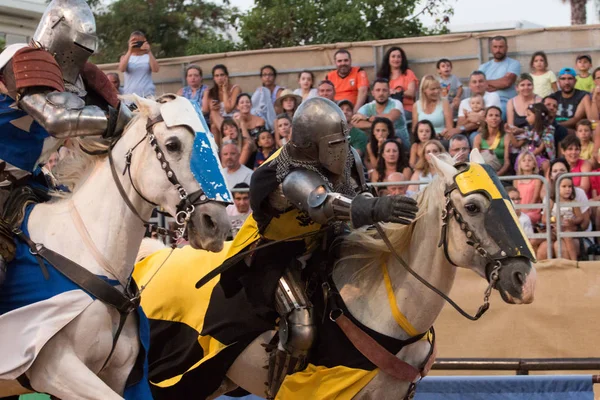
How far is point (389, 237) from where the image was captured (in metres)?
5.36

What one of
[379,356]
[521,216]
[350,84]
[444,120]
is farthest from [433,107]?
[379,356]

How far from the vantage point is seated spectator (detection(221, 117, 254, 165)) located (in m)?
10.9

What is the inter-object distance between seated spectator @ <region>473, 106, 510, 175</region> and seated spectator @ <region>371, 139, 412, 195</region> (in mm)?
735

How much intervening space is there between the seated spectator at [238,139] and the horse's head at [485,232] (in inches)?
231

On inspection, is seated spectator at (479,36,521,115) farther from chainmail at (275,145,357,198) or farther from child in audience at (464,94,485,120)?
chainmail at (275,145,357,198)

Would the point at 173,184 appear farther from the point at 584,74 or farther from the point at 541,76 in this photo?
the point at 584,74

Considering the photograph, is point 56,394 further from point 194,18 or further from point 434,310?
point 194,18

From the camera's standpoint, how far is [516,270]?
4828mm

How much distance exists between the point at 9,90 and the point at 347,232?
6.81 feet

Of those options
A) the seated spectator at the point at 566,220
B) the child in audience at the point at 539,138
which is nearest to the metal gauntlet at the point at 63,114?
the seated spectator at the point at 566,220

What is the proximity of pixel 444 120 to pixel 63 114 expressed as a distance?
671cm

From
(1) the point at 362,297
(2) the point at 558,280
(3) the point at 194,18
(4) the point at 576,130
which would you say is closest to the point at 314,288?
(1) the point at 362,297

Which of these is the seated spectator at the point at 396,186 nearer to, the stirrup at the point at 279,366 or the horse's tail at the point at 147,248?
the horse's tail at the point at 147,248

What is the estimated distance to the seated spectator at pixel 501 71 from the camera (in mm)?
10586
